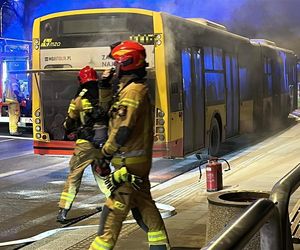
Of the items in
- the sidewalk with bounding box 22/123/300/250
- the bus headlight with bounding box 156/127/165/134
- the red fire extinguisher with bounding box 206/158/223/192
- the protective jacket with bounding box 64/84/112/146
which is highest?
the protective jacket with bounding box 64/84/112/146

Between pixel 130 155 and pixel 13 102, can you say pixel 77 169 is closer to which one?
pixel 130 155

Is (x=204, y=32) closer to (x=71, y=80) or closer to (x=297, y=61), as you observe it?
(x=71, y=80)

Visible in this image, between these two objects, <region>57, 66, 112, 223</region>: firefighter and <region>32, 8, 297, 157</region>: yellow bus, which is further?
<region>32, 8, 297, 157</region>: yellow bus

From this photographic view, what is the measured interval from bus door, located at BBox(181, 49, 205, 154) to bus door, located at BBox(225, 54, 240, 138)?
6.57 ft

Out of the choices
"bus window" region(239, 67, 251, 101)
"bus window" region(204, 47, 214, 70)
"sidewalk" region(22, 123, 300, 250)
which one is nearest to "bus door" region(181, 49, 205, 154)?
"bus window" region(204, 47, 214, 70)

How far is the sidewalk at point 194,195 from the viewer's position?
5527mm

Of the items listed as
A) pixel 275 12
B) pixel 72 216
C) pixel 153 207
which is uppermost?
pixel 275 12

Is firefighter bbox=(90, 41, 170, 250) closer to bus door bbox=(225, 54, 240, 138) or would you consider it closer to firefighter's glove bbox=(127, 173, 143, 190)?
firefighter's glove bbox=(127, 173, 143, 190)

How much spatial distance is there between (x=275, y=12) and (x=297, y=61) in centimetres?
1618

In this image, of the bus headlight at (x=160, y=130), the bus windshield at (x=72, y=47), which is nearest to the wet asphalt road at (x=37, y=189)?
the bus headlight at (x=160, y=130)

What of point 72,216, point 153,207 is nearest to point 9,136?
point 72,216

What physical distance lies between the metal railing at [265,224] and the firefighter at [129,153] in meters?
1.20

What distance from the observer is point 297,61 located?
22.8 meters

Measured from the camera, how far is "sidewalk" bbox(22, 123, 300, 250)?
5527 millimetres
